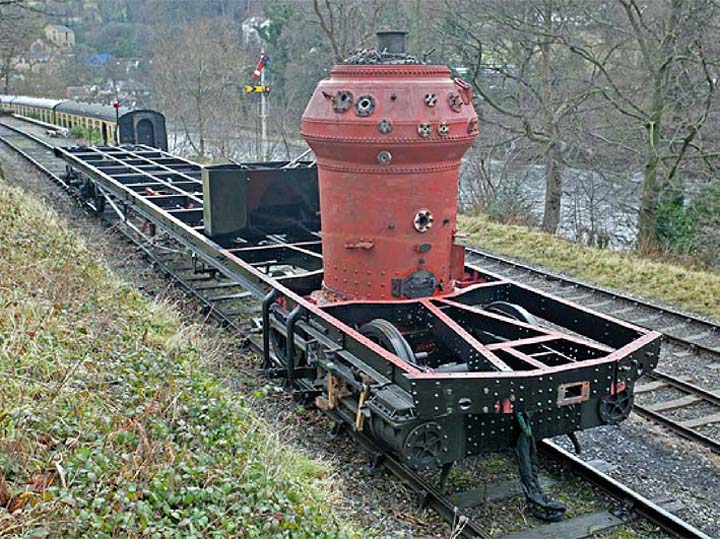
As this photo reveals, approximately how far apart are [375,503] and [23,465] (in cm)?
274

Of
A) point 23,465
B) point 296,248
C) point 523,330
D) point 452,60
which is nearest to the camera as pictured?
point 23,465

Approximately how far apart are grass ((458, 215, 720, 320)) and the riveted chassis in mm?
4898

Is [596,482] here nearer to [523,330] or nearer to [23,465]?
[523,330]

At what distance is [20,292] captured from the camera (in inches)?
287

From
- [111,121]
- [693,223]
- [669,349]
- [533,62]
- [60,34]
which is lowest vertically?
[669,349]

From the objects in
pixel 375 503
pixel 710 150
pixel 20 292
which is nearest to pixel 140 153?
pixel 20 292

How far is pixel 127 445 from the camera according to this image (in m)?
4.76

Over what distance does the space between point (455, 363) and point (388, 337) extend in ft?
2.96

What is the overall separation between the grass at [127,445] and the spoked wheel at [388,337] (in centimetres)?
113

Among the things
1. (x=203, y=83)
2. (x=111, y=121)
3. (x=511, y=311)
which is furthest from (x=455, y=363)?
(x=203, y=83)

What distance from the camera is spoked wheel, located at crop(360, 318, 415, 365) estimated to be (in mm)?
6250

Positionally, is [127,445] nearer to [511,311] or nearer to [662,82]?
[511,311]

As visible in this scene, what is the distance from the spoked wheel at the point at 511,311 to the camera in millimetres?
7180

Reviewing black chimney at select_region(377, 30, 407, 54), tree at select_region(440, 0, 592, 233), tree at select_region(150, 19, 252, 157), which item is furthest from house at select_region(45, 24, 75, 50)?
black chimney at select_region(377, 30, 407, 54)
